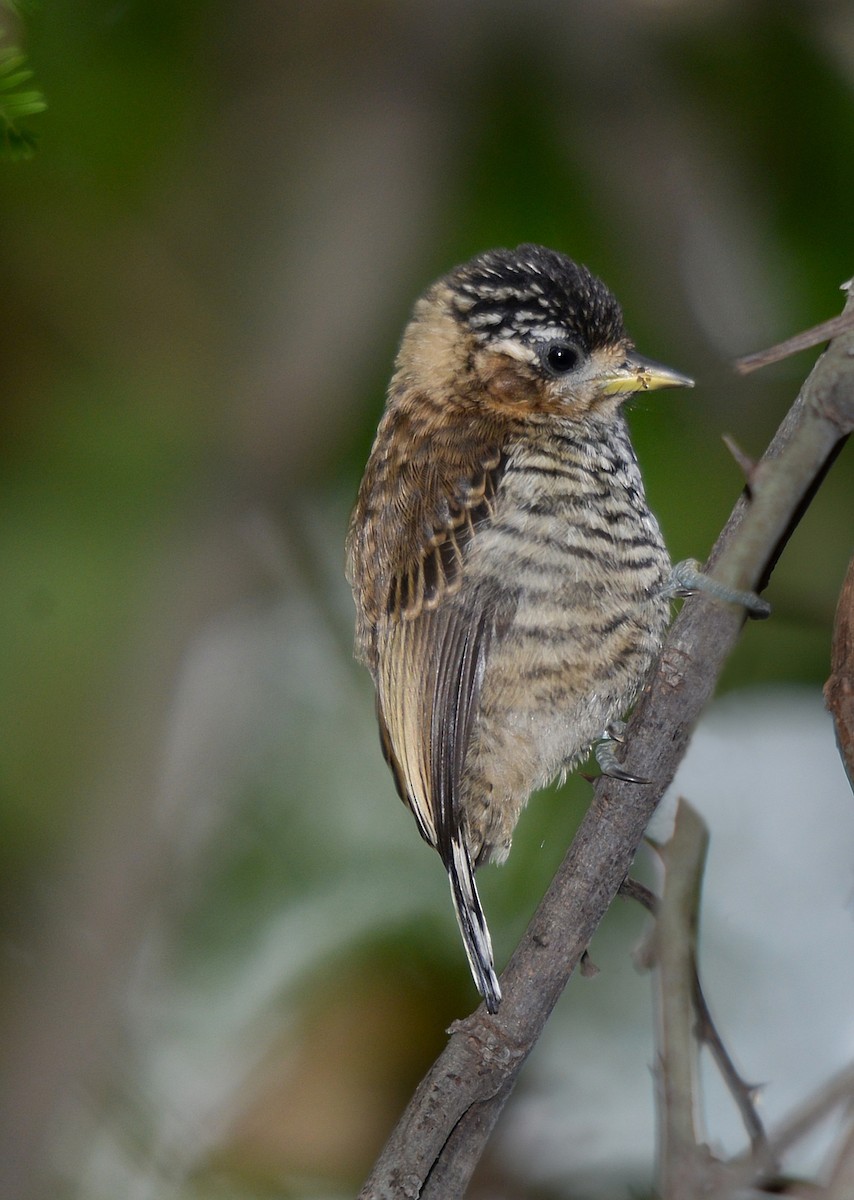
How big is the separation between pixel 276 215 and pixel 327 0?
1.70 ft

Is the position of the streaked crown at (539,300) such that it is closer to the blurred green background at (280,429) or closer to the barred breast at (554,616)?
the barred breast at (554,616)

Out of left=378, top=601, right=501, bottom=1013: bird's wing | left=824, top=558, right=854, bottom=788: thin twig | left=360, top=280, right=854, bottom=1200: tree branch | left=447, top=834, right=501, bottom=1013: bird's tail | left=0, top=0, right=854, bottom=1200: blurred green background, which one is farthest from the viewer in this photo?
left=0, top=0, right=854, bottom=1200: blurred green background

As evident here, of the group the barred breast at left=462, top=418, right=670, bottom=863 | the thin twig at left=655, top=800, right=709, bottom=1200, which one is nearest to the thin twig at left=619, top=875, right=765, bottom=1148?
the thin twig at left=655, top=800, right=709, bottom=1200

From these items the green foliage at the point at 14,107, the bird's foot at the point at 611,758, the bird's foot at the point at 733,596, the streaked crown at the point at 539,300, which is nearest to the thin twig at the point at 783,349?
the bird's foot at the point at 733,596

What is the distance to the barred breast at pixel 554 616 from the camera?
185 centimetres

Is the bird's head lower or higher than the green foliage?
lower

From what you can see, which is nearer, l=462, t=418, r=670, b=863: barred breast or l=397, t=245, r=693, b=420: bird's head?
l=462, t=418, r=670, b=863: barred breast

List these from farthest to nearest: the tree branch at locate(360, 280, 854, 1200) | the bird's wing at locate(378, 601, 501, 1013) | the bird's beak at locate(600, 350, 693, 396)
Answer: the bird's beak at locate(600, 350, 693, 396) < the bird's wing at locate(378, 601, 501, 1013) < the tree branch at locate(360, 280, 854, 1200)

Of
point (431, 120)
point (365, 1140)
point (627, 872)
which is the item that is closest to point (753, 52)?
point (431, 120)

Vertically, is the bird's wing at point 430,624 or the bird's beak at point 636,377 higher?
the bird's beak at point 636,377

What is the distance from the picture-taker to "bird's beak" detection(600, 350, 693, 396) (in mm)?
1939

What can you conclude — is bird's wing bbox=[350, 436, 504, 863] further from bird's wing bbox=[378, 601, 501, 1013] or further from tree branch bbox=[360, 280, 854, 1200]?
tree branch bbox=[360, 280, 854, 1200]

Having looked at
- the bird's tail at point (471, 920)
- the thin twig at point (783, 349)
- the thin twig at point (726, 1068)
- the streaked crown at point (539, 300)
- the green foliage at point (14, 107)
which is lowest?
the bird's tail at point (471, 920)

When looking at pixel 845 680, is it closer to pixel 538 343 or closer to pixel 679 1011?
pixel 679 1011
